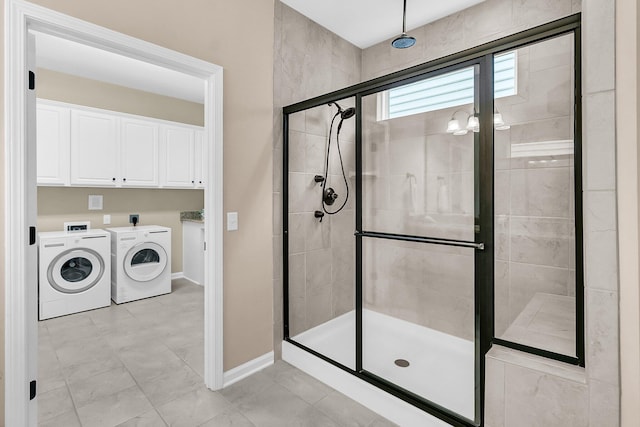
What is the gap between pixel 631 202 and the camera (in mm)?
1026

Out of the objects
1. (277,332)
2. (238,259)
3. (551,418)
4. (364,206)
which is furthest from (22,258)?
(551,418)

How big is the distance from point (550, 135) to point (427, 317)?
1643 millimetres

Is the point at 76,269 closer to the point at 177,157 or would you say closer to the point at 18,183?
the point at 177,157

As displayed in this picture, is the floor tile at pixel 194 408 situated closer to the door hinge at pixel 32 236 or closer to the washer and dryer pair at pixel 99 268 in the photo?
the door hinge at pixel 32 236

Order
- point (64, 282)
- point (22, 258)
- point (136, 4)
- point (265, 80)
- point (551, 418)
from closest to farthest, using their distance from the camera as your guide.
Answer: point (551, 418)
point (22, 258)
point (136, 4)
point (265, 80)
point (64, 282)

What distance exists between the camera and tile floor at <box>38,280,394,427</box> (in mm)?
1811

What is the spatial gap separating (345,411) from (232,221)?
1.37 metres

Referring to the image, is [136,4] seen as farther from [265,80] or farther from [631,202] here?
[631,202]

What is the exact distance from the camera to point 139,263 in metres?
4.02

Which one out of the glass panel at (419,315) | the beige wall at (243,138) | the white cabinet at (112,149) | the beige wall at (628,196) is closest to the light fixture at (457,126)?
the glass panel at (419,315)

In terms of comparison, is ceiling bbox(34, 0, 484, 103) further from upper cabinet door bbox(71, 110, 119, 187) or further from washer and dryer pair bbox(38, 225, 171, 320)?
washer and dryer pair bbox(38, 225, 171, 320)

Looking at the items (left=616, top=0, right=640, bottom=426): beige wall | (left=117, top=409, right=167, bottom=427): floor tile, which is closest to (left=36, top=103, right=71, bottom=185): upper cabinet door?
(left=117, top=409, right=167, bottom=427): floor tile

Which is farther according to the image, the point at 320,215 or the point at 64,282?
the point at 64,282

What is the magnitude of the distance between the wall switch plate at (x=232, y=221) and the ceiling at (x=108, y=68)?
Result: 71.4 inches
